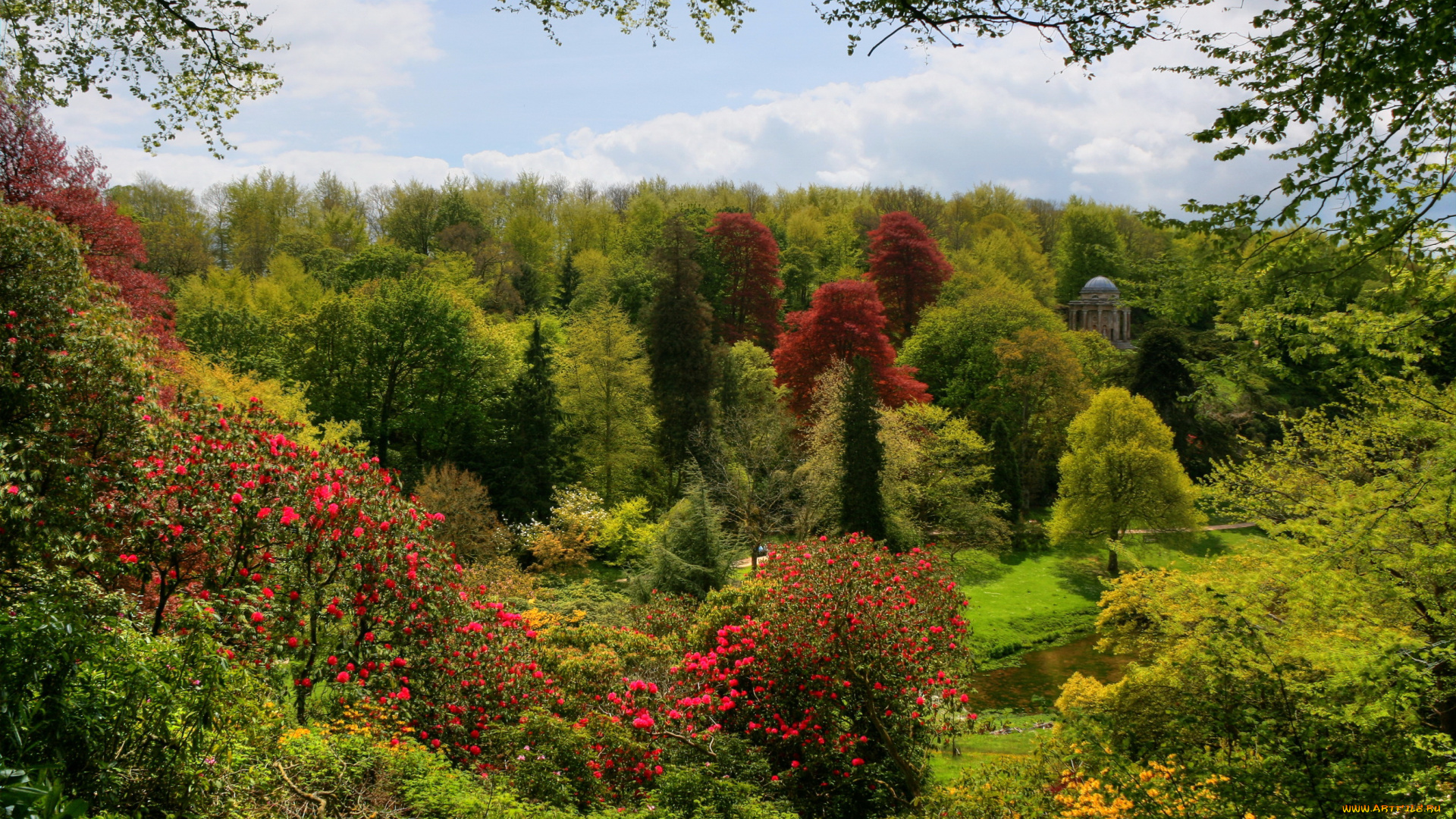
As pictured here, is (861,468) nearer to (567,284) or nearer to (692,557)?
(692,557)

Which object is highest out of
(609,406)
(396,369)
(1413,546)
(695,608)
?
(396,369)

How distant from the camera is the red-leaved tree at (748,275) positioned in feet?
127

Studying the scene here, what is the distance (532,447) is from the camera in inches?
1017

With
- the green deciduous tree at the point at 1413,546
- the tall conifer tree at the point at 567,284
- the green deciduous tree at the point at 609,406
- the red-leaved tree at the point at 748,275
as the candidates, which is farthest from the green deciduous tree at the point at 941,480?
the tall conifer tree at the point at 567,284

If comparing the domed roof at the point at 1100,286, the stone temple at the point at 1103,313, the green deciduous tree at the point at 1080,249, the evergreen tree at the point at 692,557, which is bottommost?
the evergreen tree at the point at 692,557

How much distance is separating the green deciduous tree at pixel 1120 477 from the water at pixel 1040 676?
5261 mm

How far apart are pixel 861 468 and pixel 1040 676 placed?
6.74 m

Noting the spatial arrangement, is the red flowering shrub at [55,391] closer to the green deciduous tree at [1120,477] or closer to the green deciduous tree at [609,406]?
the green deciduous tree at [609,406]

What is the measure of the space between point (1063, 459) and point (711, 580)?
15.2 meters

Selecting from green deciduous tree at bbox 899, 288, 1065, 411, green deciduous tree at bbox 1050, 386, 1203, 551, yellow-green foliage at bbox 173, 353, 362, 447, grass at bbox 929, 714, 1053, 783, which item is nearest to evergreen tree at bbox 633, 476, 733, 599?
grass at bbox 929, 714, 1053, 783

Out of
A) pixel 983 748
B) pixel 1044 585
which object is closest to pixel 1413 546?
pixel 983 748

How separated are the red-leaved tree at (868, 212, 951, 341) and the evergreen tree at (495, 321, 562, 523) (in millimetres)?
19171

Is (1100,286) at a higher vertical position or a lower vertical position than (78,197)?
higher

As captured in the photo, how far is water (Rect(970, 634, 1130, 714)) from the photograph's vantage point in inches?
677
